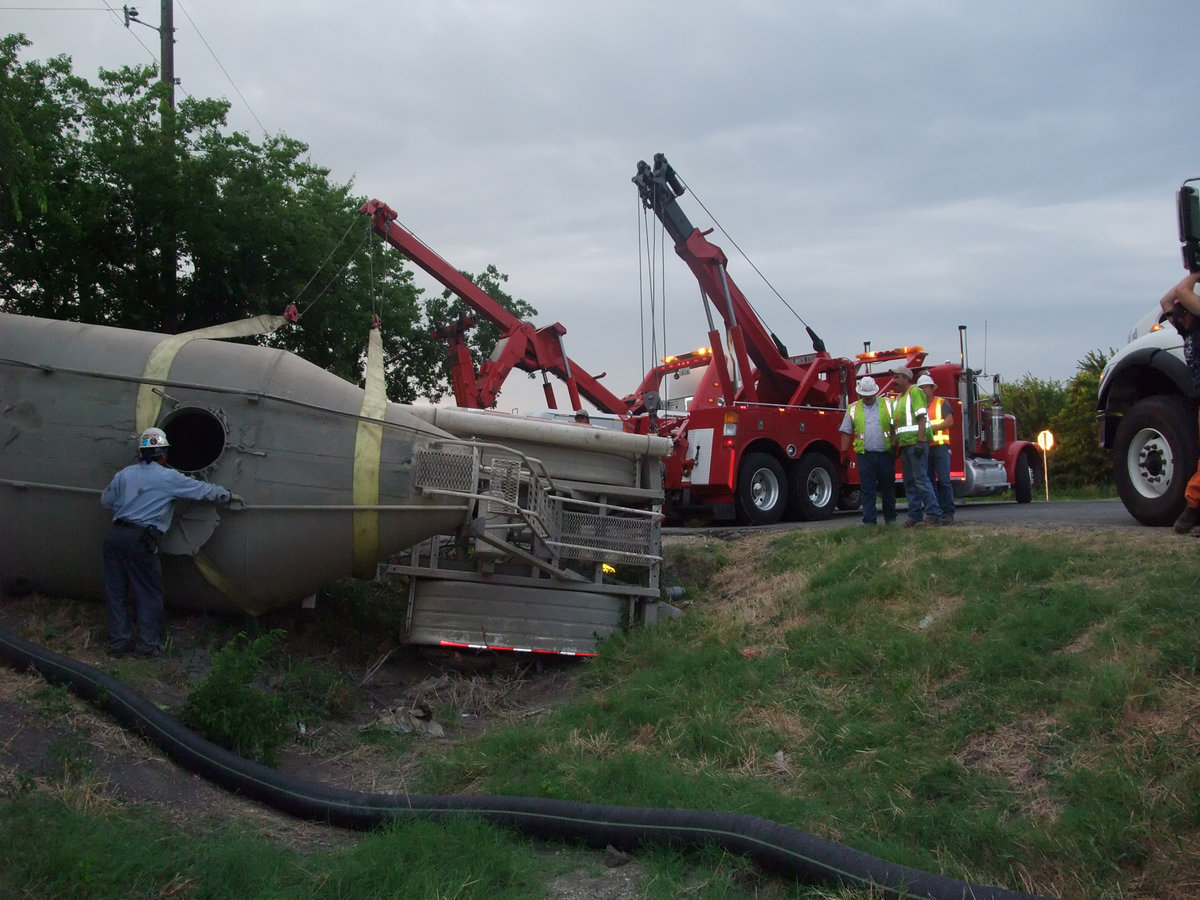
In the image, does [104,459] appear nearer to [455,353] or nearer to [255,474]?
[255,474]

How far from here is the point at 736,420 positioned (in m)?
13.5

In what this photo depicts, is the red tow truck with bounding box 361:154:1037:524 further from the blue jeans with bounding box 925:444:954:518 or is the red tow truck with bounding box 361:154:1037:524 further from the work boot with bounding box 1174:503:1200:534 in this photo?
the work boot with bounding box 1174:503:1200:534

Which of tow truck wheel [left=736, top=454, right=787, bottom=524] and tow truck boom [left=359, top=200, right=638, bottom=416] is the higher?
tow truck boom [left=359, top=200, right=638, bottom=416]

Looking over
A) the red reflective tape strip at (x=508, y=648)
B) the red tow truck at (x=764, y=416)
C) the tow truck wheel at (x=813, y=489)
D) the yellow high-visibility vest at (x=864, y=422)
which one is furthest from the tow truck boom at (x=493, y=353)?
the red reflective tape strip at (x=508, y=648)

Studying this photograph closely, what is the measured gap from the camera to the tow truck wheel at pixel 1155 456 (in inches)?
332

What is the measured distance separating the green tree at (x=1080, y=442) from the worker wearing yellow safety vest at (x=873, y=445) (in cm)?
2727

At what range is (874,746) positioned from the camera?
6027 mm

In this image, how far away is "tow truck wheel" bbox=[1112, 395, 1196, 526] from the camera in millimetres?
8422

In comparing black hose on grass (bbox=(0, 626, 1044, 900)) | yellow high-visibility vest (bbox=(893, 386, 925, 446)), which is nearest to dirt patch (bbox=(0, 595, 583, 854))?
black hose on grass (bbox=(0, 626, 1044, 900))

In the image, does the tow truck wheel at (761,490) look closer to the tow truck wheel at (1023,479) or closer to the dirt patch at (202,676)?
the tow truck wheel at (1023,479)

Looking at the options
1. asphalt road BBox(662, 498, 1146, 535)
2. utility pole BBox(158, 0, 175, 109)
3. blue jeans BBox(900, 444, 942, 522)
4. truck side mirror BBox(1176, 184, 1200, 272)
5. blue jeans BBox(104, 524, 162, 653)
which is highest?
utility pole BBox(158, 0, 175, 109)

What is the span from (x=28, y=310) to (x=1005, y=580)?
1410cm

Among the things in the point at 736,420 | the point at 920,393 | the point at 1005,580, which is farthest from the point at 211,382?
the point at 736,420

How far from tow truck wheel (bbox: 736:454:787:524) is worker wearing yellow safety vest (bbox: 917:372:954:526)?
2935 millimetres
